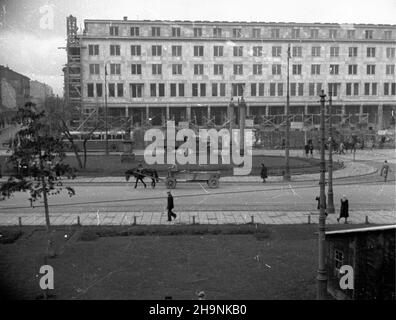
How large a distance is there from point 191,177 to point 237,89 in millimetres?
36548

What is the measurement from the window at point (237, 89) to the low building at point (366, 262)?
5145 centimetres

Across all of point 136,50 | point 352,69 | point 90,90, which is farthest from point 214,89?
point 352,69

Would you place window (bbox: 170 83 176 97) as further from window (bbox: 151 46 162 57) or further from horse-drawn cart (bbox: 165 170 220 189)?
horse-drawn cart (bbox: 165 170 220 189)

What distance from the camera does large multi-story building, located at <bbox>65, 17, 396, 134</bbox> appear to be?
60219mm

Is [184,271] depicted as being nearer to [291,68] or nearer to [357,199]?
[357,199]

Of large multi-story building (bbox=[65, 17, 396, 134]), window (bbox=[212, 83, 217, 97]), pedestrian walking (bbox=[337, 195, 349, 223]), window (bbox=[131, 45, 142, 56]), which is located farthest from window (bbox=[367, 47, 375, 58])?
pedestrian walking (bbox=[337, 195, 349, 223])

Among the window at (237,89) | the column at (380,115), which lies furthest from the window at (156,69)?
the column at (380,115)

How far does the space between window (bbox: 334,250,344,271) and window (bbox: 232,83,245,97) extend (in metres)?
51.5

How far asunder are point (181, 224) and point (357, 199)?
10.4 m

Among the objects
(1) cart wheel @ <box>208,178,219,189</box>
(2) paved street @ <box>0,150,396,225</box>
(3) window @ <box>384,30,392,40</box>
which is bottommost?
(2) paved street @ <box>0,150,396,225</box>

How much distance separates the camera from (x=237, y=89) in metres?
62.1

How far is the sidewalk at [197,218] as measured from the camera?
18.9 metres

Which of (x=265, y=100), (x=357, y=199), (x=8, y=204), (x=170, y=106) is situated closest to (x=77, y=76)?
(x=170, y=106)

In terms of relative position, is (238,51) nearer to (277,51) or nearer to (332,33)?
(277,51)
